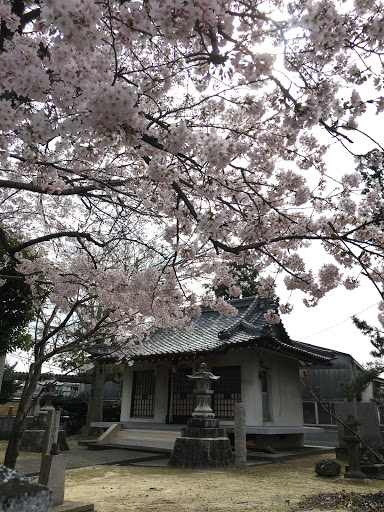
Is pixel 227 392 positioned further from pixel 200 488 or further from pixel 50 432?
pixel 50 432

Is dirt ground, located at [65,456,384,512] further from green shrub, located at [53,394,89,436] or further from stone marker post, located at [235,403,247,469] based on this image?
green shrub, located at [53,394,89,436]

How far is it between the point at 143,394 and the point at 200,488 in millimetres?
8589

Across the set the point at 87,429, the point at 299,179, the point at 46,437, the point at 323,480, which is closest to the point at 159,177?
the point at 299,179

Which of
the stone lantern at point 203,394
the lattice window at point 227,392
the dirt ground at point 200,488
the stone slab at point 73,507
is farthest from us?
the lattice window at point 227,392

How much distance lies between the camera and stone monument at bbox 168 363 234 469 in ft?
30.7

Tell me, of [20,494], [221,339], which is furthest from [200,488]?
[20,494]

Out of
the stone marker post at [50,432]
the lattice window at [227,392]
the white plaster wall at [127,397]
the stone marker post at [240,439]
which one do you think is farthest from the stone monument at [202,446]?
the white plaster wall at [127,397]

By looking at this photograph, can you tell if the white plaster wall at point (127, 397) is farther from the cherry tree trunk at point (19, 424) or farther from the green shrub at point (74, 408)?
the cherry tree trunk at point (19, 424)

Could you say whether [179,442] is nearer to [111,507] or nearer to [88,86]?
[111,507]

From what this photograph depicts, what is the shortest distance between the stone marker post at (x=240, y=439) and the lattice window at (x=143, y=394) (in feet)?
18.1

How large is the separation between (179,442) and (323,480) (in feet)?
11.9

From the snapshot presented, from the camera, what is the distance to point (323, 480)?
25.6 ft

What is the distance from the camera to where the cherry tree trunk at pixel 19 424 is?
16.5 ft

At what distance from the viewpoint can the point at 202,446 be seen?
9.49m
